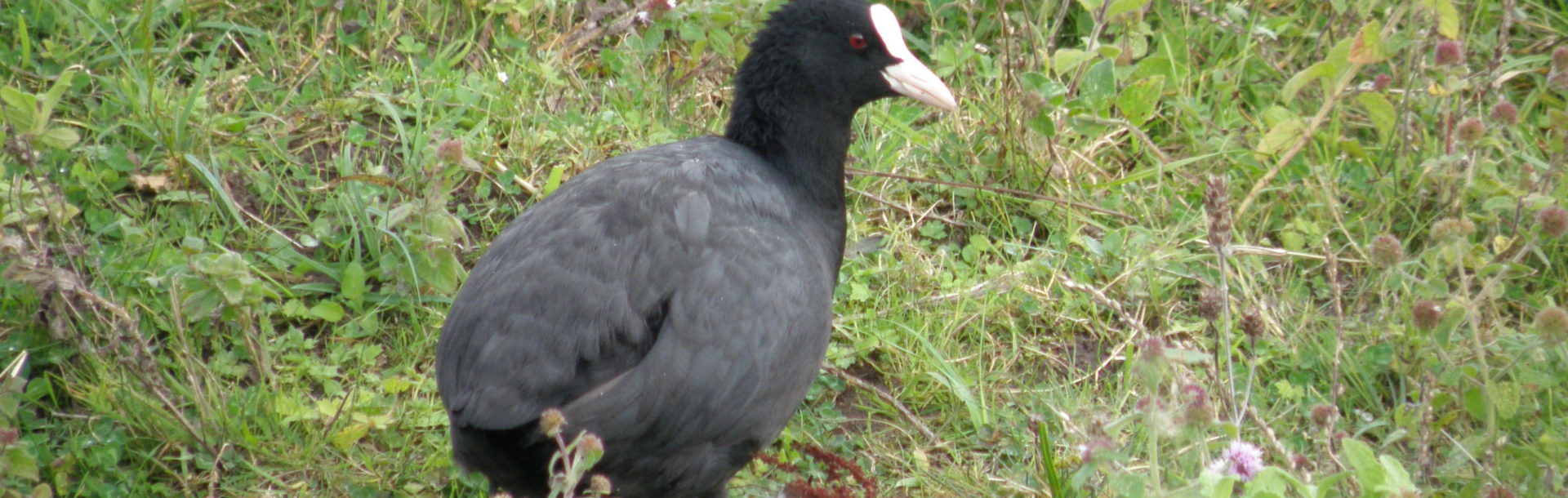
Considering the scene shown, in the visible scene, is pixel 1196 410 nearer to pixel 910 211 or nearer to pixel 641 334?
pixel 641 334

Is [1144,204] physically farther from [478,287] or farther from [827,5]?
[478,287]

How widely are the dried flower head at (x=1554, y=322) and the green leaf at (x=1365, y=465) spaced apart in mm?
436

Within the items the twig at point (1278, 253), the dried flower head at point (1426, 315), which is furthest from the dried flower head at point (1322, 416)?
the twig at point (1278, 253)

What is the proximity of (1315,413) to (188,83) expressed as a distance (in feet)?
10.6

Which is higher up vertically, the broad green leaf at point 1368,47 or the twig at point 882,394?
the broad green leaf at point 1368,47

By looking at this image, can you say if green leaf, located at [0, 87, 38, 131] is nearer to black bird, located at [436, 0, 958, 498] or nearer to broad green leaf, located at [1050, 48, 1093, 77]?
black bird, located at [436, 0, 958, 498]

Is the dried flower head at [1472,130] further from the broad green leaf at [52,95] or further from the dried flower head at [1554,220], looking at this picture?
the broad green leaf at [52,95]

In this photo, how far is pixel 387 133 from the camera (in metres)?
4.05

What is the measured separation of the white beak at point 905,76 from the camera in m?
3.26

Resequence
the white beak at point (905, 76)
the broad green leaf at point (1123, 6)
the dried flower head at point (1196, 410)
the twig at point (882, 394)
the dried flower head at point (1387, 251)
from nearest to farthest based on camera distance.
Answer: the dried flower head at point (1196, 410) < the dried flower head at point (1387, 251) < the white beak at point (905, 76) < the twig at point (882, 394) < the broad green leaf at point (1123, 6)

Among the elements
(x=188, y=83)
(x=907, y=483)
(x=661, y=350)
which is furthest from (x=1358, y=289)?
(x=188, y=83)

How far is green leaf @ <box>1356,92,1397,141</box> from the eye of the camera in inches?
145

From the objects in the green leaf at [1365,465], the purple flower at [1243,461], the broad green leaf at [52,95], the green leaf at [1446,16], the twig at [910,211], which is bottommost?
the twig at [910,211]

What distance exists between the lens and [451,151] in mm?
3152
